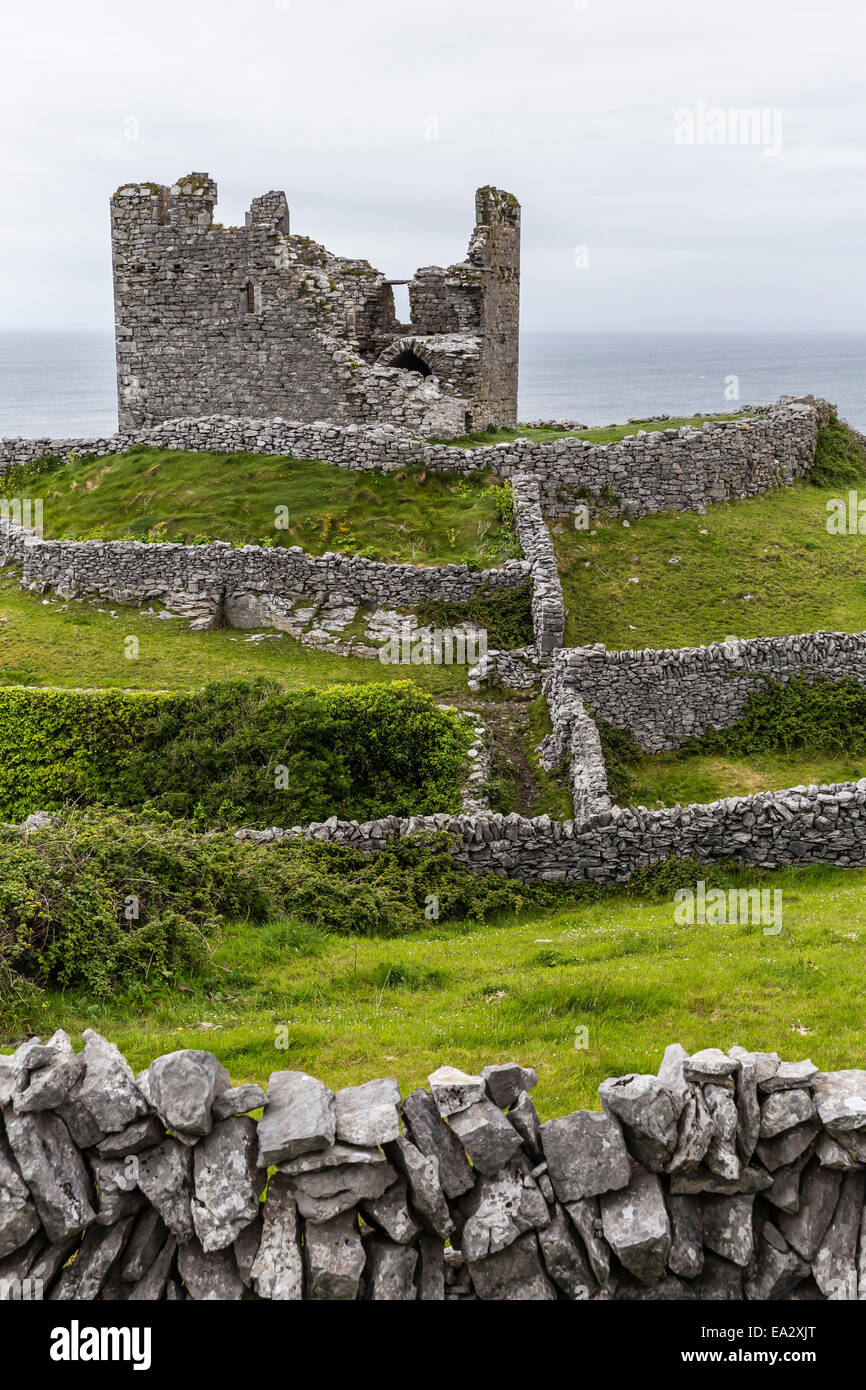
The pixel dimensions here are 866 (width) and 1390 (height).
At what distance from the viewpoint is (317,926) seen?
1531cm

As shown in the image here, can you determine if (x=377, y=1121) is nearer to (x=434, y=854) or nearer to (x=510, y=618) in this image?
(x=434, y=854)

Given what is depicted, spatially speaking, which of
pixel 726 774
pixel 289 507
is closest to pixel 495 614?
pixel 726 774

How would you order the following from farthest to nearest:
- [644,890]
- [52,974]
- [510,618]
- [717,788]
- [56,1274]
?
[510,618] < [717,788] < [644,890] < [52,974] < [56,1274]

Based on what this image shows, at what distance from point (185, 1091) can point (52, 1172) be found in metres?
0.98

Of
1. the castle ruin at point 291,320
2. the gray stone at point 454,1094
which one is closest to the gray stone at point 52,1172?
the gray stone at point 454,1094

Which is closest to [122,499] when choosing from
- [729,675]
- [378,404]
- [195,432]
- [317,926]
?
[195,432]

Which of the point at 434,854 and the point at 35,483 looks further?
the point at 35,483

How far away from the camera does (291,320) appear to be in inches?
1390

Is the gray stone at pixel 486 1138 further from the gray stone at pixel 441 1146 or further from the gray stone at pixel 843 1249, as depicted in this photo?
the gray stone at pixel 843 1249

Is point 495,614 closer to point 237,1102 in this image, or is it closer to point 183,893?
point 183,893

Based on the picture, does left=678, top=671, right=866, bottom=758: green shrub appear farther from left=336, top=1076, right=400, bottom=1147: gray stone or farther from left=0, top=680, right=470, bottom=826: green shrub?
left=336, top=1076, right=400, bottom=1147: gray stone

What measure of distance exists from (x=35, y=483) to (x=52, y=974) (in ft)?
85.4

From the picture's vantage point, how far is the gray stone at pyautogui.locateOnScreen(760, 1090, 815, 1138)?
7.67 metres

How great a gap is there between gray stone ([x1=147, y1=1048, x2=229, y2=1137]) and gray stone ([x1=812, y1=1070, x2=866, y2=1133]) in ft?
13.2
